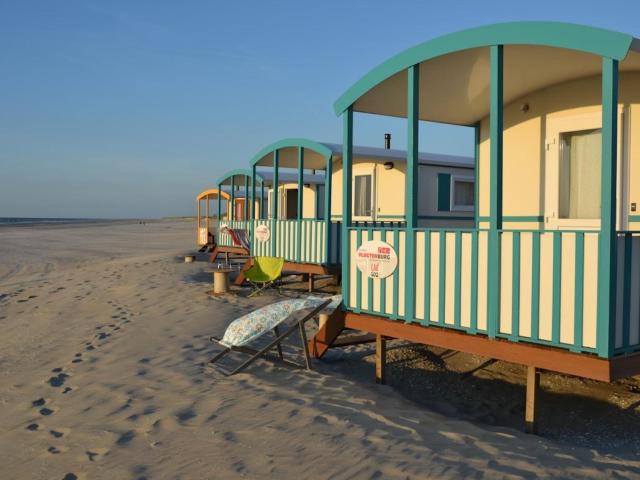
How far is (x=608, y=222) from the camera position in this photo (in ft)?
13.0

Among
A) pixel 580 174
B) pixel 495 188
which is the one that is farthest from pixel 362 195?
pixel 495 188

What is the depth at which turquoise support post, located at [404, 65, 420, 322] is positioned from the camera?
547 centimetres

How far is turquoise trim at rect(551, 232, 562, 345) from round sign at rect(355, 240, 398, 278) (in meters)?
1.72

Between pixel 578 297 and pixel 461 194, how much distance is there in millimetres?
9586

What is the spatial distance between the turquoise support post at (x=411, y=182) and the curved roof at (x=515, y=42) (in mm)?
204

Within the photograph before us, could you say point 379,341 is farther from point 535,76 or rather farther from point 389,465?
point 535,76

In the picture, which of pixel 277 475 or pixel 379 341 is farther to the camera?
pixel 379 341

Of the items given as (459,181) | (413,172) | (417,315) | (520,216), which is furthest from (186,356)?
(459,181)

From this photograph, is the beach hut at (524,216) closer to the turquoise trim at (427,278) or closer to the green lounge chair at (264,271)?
the turquoise trim at (427,278)

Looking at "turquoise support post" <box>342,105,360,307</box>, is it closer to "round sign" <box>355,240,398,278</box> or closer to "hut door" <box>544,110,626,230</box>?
"round sign" <box>355,240,398,278</box>

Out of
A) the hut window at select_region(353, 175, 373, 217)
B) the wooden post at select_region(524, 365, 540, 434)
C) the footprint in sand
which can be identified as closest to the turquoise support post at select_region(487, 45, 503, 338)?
the wooden post at select_region(524, 365, 540, 434)

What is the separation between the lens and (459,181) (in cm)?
1349

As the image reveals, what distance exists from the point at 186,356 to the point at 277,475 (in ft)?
11.3

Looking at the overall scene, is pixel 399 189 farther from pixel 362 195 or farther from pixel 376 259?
pixel 376 259
